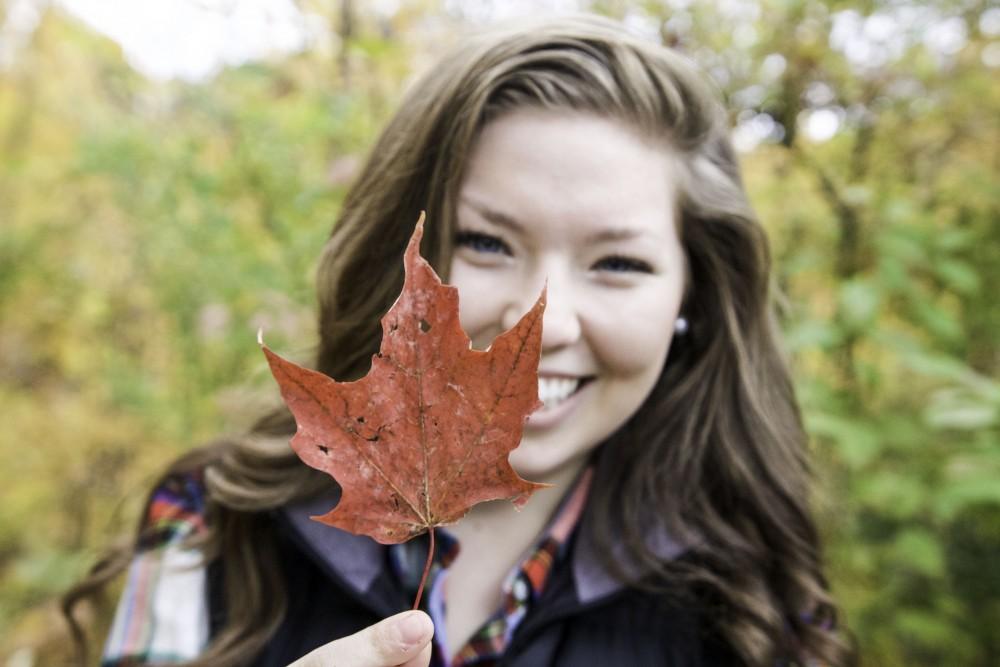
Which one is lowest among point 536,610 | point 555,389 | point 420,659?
point 536,610

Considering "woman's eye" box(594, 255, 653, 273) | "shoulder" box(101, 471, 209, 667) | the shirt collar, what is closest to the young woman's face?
"woman's eye" box(594, 255, 653, 273)

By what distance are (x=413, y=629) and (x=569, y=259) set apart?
627mm

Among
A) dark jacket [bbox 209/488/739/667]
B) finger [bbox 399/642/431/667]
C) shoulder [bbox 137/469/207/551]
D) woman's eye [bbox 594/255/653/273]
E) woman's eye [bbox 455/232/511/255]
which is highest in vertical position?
woman's eye [bbox 455/232/511/255]

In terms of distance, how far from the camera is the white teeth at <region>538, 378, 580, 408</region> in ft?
3.72

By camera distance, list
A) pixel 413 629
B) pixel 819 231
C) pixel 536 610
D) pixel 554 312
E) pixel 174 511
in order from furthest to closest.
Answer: pixel 819 231 < pixel 174 511 < pixel 536 610 < pixel 554 312 < pixel 413 629

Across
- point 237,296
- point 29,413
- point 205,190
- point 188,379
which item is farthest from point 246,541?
point 29,413

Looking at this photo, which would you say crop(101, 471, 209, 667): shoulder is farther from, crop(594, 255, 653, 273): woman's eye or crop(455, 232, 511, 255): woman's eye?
crop(594, 255, 653, 273): woman's eye

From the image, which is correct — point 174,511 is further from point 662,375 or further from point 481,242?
point 662,375

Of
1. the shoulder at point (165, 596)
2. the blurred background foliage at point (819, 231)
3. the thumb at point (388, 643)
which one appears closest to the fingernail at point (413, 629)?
the thumb at point (388, 643)

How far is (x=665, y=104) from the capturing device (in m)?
1.29

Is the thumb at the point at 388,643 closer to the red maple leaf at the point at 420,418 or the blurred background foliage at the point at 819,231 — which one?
the red maple leaf at the point at 420,418

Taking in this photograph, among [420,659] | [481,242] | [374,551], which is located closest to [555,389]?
[481,242]

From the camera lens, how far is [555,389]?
3.77 feet

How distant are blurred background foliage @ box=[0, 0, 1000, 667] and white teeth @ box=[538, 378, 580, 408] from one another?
861 millimetres
